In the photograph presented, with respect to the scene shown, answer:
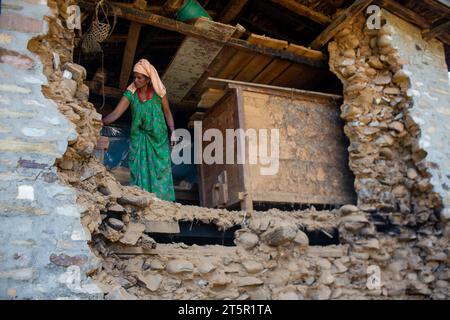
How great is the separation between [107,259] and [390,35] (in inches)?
→ 142

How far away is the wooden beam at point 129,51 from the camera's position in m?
4.52

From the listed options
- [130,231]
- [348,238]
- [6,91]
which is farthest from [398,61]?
[6,91]

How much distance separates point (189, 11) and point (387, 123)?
231 centimetres

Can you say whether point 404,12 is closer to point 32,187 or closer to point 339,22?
point 339,22

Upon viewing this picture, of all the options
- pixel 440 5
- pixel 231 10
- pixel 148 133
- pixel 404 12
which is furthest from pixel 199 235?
pixel 440 5

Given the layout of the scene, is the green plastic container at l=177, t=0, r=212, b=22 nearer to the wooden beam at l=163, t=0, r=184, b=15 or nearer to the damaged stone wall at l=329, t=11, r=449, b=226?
the wooden beam at l=163, t=0, r=184, b=15

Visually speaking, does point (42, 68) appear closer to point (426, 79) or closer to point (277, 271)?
point (277, 271)

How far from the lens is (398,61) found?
4.67 metres

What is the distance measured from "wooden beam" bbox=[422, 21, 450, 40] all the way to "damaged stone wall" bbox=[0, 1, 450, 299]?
1.18 m

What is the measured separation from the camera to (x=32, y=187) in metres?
2.62

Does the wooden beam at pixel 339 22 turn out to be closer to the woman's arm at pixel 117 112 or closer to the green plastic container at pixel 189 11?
the green plastic container at pixel 189 11

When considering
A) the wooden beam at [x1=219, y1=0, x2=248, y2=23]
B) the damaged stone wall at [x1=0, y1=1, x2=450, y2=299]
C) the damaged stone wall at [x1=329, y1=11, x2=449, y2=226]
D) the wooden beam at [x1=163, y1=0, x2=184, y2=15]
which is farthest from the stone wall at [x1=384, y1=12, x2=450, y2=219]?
the wooden beam at [x1=163, y1=0, x2=184, y2=15]

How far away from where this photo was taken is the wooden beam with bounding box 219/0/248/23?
4695 millimetres

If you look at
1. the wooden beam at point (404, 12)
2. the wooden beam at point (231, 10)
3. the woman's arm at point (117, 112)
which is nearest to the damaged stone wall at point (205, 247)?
the woman's arm at point (117, 112)
